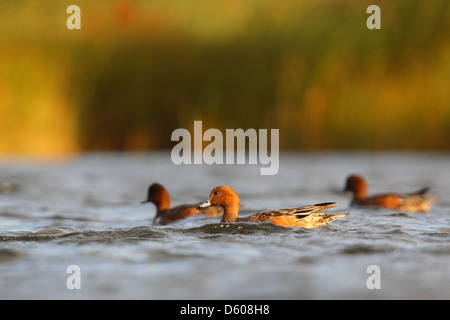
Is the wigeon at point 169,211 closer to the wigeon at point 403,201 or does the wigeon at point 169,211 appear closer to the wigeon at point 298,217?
the wigeon at point 298,217

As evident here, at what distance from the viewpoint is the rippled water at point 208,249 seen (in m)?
4.85

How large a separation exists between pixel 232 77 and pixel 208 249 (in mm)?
9060

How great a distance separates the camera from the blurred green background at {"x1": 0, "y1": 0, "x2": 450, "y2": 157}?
13.8 m

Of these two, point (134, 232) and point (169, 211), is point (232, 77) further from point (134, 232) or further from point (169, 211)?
point (134, 232)

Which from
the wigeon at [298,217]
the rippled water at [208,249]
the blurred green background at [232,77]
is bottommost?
the rippled water at [208,249]

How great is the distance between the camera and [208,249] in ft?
20.2

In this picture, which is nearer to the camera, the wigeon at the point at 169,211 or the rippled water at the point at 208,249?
the rippled water at the point at 208,249

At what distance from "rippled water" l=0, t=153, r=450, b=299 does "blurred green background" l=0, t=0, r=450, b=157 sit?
2194 millimetres

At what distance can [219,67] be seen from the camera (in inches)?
598

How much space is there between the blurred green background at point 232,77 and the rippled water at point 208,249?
86.4 inches

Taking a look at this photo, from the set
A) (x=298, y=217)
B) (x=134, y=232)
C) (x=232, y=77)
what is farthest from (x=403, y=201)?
(x=232, y=77)

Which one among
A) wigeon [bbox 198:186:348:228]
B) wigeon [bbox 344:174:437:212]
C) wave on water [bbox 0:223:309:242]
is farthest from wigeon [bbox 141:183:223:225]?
wigeon [bbox 344:174:437:212]

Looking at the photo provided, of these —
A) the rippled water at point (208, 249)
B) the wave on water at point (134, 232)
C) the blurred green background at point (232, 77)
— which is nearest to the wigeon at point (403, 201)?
the rippled water at point (208, 249)

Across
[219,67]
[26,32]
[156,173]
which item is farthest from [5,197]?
[219,67]
